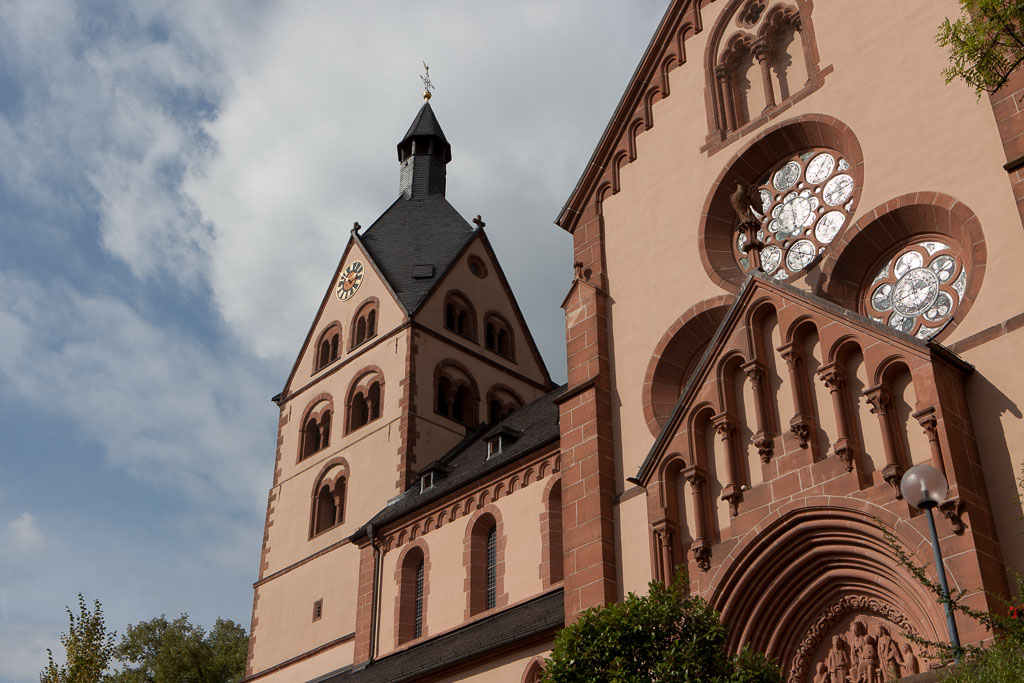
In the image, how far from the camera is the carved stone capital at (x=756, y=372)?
1562cm

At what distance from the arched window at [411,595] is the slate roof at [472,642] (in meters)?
0.62

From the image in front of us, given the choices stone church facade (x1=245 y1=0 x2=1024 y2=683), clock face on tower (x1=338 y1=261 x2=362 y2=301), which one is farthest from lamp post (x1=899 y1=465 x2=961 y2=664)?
clock face on tower (x1=338 y1=261 x2=362 y2=301)

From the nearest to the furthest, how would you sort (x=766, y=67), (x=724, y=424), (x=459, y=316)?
(x=724, y=424) → (x=766, y=67) → (x=459, y=316)

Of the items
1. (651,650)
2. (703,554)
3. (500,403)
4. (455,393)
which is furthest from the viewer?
(500,403)

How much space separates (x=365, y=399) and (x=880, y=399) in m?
26.5

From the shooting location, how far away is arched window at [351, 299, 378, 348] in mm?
40719

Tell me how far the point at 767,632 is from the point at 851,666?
1.18m

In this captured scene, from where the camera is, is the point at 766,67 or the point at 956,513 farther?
the point at 766,67

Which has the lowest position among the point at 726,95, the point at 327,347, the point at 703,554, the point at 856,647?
the point at 856,647

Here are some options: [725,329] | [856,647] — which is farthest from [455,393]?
[856,647]

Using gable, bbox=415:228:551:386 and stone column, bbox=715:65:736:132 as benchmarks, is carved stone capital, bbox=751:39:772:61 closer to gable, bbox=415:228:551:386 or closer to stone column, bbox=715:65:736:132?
stone column, bbox=715:65:736:132

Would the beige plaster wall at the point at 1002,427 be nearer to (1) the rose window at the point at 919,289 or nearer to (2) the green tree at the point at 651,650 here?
(1) the rose window at the point at 919,289

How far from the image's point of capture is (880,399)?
550 inches

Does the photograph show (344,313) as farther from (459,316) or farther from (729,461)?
(729,461)
